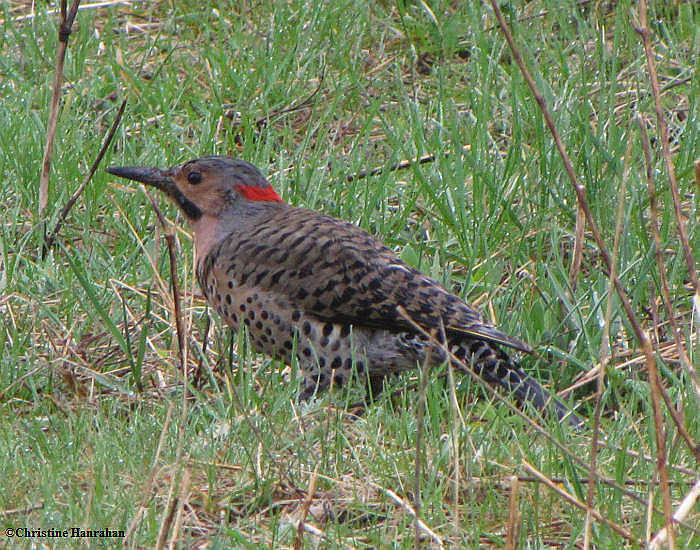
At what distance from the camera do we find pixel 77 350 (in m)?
4.90

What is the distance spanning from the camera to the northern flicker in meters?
4.54

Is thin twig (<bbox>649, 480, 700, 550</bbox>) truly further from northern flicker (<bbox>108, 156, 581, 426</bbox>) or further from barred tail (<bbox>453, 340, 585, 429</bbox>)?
northern flicker (<bbox>108, 156, 581, 426</bbox>)

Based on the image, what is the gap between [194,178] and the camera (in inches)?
207

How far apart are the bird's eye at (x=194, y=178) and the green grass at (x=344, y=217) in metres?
0.42

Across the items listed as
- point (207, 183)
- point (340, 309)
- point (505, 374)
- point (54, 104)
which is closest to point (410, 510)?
point (505, 374)

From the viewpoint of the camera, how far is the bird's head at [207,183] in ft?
17.1

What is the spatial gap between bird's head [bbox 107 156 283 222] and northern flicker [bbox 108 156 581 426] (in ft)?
1.06

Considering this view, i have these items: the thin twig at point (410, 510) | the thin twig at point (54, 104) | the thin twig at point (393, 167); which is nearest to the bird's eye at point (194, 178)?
the thin twig at point (54, 104)

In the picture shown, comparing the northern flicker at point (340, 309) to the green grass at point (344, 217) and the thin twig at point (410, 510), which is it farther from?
the thin twig at point (410, 510)

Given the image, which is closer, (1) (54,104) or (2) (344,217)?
(1) (54,104)

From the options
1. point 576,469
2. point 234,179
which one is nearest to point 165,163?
point 234,179

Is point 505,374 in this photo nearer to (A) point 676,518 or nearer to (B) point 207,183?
(B) point 207,183

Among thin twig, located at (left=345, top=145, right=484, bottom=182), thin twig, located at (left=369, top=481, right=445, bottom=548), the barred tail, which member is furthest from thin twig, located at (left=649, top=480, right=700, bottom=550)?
thin twig, located at (left=345, top=145, right=484, bottom=182)

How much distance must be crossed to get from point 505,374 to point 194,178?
1669mm
